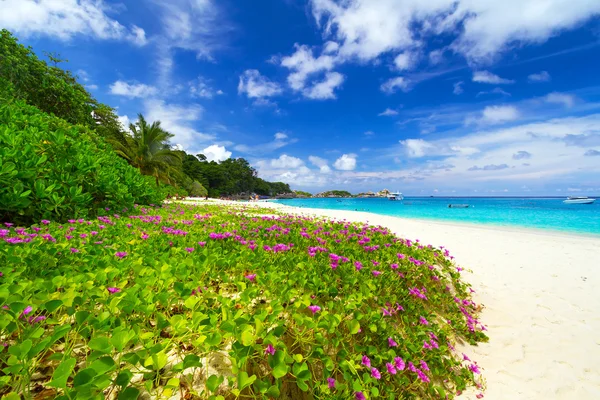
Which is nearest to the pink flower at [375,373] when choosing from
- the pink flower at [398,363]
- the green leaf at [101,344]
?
the pink flower at [398,363]

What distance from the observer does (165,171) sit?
26094 mm

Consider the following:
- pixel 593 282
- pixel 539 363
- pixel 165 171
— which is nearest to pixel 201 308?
pixel 539 363

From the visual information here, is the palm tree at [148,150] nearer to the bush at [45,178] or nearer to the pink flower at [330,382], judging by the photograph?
the bush at [45,178]

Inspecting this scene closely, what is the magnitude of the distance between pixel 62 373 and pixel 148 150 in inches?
1086

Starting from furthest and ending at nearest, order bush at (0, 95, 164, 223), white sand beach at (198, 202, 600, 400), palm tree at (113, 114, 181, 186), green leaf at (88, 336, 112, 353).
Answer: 1. palm tree at (113, 114, 181, 186)
2. bush at (0, 95, 164, 223)
3. white sand beach at (198, 202, 600, 400)
4. green leaf at (88, 336, 112, 353)

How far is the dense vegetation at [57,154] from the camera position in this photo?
4605 millimetres

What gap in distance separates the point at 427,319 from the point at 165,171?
28006 mm

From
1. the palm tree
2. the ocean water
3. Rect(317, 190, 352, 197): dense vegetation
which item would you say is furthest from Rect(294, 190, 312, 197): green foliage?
the palm tree

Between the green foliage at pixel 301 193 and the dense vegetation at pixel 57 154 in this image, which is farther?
the green foliage at pixel 301 193

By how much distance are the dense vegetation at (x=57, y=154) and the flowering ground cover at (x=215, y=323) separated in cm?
79

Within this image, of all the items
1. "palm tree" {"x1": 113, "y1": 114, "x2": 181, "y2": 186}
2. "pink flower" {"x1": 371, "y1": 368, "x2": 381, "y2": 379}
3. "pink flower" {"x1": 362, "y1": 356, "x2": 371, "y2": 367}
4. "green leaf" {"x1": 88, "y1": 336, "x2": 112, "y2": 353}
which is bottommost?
"pink flower" {"x1": 371, "y1": 368, "x2": 381, "y2": 379}

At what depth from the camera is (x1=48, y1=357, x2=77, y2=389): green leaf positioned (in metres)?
1.00

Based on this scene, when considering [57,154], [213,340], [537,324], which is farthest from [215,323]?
[57,154]

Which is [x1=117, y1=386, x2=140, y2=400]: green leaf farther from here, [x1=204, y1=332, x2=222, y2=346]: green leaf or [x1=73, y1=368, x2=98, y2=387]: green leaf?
[x1=204, y1=332, x2=222, y2=346]: green leaf
